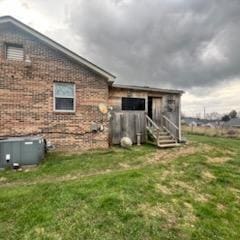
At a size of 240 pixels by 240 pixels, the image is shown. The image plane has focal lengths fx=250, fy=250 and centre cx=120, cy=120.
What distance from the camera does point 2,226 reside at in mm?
4504

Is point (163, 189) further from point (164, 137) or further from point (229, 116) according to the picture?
point (229, 116)

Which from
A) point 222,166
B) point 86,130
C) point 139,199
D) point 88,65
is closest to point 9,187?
point 139,199

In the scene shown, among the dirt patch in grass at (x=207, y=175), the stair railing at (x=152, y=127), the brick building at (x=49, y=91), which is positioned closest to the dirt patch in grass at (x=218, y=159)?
the dirt patch in grass at (x=207, y=175)

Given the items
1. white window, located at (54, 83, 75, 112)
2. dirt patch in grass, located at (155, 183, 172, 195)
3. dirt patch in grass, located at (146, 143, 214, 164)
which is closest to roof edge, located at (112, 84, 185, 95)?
white window, located at (54, 83, 75, 112)

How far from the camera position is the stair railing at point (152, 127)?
43.1ft

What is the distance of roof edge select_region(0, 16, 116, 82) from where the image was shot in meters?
9.61

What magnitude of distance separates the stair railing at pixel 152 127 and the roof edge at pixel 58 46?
3.36 meters

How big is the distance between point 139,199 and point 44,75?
6936 mm

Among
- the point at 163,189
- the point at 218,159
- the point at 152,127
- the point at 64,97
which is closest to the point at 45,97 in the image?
the point at 64,97

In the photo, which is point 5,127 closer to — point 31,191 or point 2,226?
point 31,191

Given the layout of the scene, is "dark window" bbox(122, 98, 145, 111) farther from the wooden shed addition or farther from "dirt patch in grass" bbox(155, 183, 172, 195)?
"dirt patch in grass" bbox(155, 183, 172, 195)

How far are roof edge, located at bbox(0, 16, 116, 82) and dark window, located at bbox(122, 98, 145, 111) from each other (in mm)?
2138

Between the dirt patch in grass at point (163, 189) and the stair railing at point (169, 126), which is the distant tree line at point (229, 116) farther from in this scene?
the dirt patch in grass at point (163, 189)

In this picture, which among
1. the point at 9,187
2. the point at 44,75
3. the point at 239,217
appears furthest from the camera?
the point at 44,75
